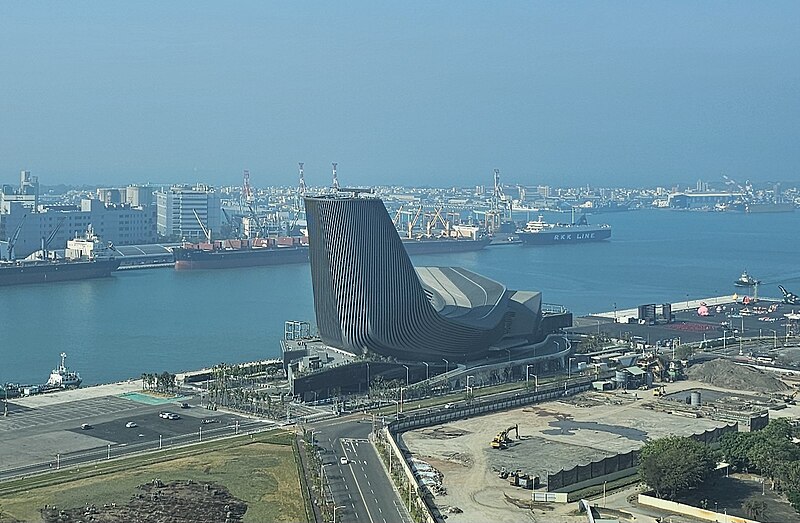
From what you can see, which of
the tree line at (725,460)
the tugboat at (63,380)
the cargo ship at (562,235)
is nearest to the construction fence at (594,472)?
the tree line at (725,460)

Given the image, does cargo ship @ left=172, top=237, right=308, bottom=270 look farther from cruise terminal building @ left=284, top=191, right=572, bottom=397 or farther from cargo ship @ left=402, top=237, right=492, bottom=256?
Answer: cruise terminal building @ left=284, top=191, right=572, bottom=397

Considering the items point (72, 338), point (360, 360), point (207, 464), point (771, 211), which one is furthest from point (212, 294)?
point (771, 211)

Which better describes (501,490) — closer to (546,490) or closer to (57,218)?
(546,490)

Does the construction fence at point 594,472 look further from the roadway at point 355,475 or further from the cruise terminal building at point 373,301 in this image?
the cruise terminal building at point 373,301

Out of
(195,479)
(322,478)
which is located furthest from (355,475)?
(195,479)

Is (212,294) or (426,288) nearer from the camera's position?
(426,288)

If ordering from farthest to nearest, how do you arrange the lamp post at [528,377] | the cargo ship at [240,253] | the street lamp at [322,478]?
the cargo ship at [240,253], the lamp post at [528,377], the street lamp at [322,478]
